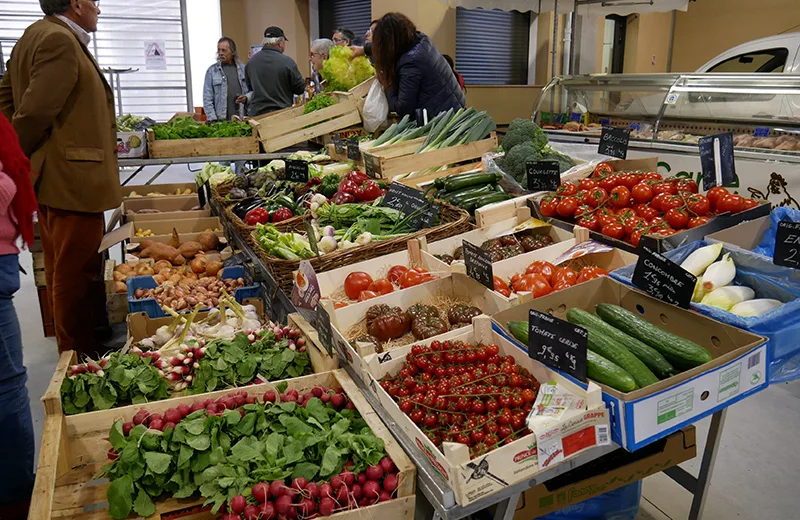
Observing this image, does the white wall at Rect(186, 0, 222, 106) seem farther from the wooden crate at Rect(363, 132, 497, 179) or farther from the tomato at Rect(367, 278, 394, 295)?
the tomato at Rect(367, 278, 394, 295)

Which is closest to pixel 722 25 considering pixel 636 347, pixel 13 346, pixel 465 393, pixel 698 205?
pixel 698 205

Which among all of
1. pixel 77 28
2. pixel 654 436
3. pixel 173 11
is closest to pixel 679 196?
pixel 654 436

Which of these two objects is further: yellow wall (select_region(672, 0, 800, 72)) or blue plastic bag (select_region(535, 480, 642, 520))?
yellow wall (select_region(672, 0, 800, 72))

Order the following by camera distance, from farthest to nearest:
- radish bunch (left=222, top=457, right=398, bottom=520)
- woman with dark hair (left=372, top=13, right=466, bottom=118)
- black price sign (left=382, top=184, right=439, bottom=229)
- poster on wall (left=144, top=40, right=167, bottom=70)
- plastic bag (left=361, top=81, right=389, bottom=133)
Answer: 1. poster on wall (left=144, top=40, right=167, bottom=70)
2. plastic bag (left=361, top=81, right=389, bottom=133)
3. woman with dark hair (left=372, top=13, right=466, bottom=118)
4. black price sign (left=382, top=184, right=439, bottom=229)
5. radish bunch (left=222, top=457, right=398, bottom=520)

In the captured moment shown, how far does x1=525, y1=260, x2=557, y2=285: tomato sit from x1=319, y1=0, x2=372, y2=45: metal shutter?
8.56 metres

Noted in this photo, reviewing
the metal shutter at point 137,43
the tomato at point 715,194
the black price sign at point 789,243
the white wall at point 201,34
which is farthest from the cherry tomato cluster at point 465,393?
the metal shutter at point 137,43

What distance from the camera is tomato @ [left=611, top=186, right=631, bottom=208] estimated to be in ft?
9.50

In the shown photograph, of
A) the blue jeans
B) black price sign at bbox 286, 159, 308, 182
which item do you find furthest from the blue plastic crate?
black price sign at bbox 286, 159, 308, 182

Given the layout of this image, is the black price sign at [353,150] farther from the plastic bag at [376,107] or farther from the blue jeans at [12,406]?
the blue jeans at [12,406]

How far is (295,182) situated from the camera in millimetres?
4070

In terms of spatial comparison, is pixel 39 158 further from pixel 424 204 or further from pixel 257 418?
pixel 257 418

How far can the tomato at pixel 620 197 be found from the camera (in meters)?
2.89

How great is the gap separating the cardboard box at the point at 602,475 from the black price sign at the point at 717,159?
1326 millimetres

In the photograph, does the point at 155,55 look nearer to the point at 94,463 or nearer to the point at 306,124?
the point at 306,124
